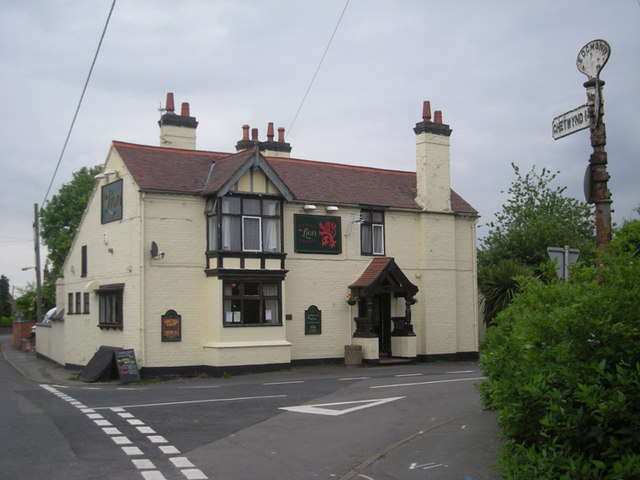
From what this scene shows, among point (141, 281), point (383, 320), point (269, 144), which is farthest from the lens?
point (269, 144)

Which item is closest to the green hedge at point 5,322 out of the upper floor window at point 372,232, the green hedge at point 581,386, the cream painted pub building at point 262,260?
the cream painted pub building at point 262,260

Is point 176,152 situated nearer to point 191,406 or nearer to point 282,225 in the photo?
point 282,225

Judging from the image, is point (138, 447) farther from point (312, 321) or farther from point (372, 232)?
point (372, 232)

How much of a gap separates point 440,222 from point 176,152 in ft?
34.6

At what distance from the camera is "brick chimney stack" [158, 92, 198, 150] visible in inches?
1030

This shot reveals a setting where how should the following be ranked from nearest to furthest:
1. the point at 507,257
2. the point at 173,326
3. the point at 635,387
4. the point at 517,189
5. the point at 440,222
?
the point at 635,387
the point at 173,326
the point at 440,222
the point at 507,257
the point at 517,189

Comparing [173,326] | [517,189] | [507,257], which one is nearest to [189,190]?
[173,326]

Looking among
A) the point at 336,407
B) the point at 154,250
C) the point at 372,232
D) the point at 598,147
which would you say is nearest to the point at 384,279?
the point at 372,232

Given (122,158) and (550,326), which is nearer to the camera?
(550,326)

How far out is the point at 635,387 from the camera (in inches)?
222

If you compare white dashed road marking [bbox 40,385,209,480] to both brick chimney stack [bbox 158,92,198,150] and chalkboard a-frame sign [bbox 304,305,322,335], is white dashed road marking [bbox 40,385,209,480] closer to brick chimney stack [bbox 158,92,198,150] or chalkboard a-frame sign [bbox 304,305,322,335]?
chalkboard a-frame sign [bbox 304,305,322,335]

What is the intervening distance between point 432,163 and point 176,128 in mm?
9972

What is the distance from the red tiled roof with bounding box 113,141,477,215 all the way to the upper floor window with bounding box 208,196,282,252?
2.94ft

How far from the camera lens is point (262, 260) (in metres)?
23.0
